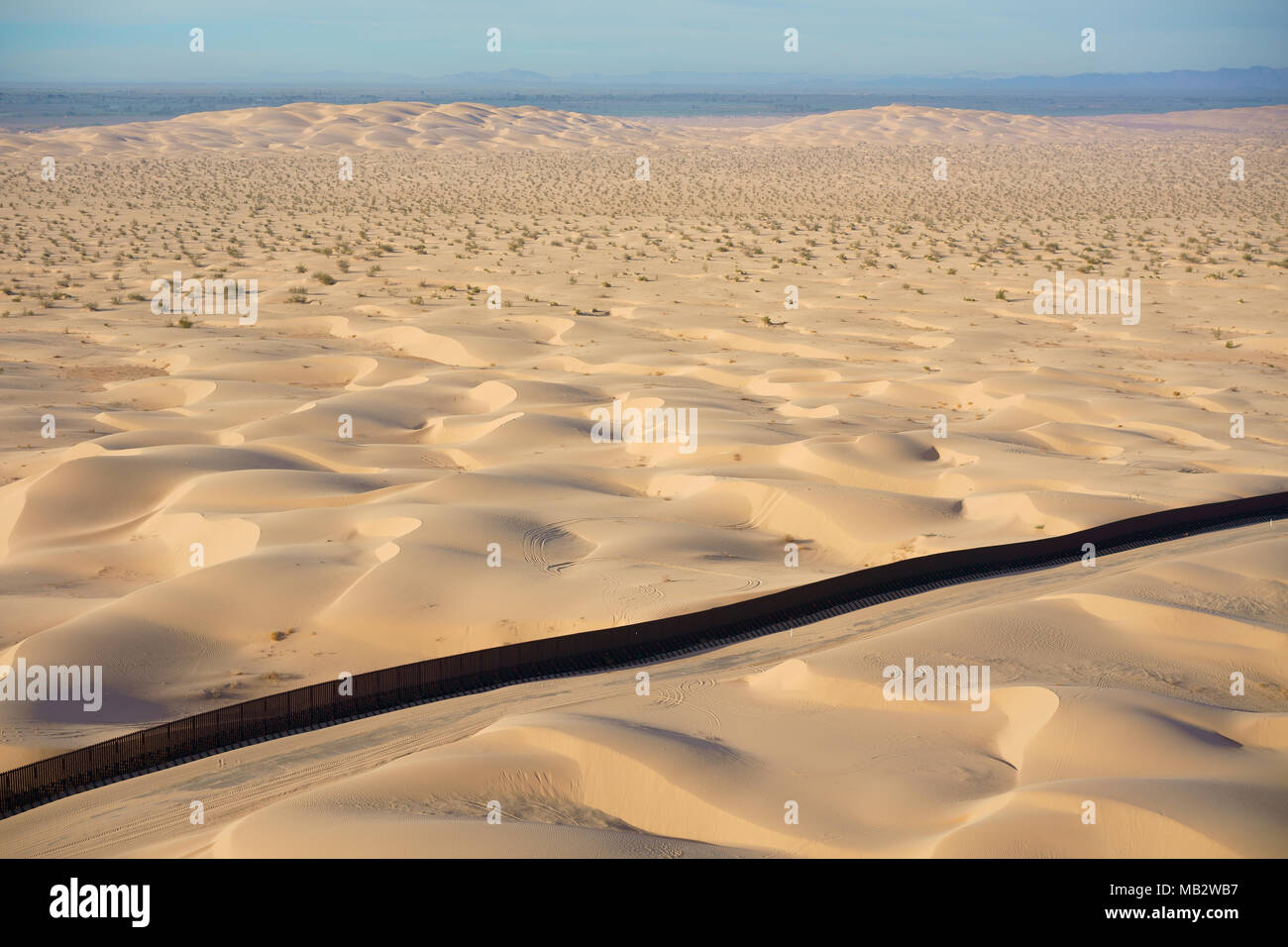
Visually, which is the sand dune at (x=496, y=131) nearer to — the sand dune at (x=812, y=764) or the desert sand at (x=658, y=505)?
the desert sand at (x=658, y=505)

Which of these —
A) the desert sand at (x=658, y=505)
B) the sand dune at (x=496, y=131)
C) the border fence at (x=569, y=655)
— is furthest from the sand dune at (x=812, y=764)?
the sand dune at (x=496, y=131)

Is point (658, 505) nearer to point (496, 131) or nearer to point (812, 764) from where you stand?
point (812, 764)

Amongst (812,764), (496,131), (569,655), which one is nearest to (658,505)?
(569,655)

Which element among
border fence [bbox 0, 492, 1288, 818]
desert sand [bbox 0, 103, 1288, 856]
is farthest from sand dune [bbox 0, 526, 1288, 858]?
border fence [bbox 0, 492, 1288, 818]
